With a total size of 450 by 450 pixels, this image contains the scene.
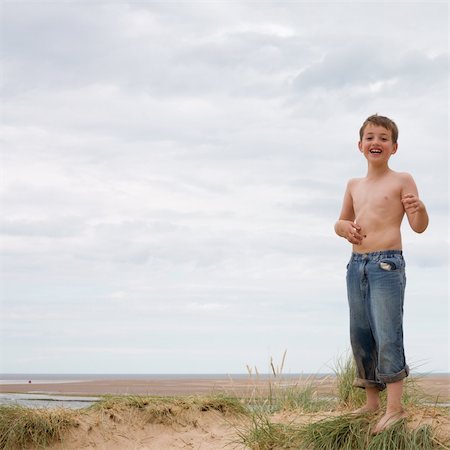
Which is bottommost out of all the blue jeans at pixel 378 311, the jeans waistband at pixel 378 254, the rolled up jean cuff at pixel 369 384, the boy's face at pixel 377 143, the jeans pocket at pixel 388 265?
the rolled up jean cuff at pixel 369 384

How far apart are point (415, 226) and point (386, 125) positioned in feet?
2.52

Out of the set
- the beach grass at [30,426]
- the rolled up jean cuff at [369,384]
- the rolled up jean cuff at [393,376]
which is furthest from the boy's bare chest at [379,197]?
the beach grass at [30,426]

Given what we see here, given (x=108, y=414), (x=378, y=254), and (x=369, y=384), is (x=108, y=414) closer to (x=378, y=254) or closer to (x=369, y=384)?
(x=369, y=384)

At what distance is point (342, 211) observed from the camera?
5484mm

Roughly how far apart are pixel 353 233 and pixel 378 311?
0.56m

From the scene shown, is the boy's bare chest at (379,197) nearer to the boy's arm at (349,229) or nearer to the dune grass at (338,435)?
the boy's arm at (349,229)

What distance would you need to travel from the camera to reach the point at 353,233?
5.02 meters

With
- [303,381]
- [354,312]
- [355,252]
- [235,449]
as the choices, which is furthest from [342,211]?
[303,381]

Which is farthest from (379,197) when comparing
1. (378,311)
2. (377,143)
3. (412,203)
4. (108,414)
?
(108,414)

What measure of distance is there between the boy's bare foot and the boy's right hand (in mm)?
1189

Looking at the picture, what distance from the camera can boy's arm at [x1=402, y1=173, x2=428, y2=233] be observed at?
4.87 meters

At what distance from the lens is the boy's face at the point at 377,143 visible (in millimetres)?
5145

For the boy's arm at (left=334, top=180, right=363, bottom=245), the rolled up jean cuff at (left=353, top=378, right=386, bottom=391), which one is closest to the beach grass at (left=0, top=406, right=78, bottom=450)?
the rolled up jean cuff at (left=353, top=378, right=386, bottom=391)

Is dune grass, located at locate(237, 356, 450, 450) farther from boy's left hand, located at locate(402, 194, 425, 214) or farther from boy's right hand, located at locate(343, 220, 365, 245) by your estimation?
boy's left hand, located at locate(402, 194, 425, 214)
